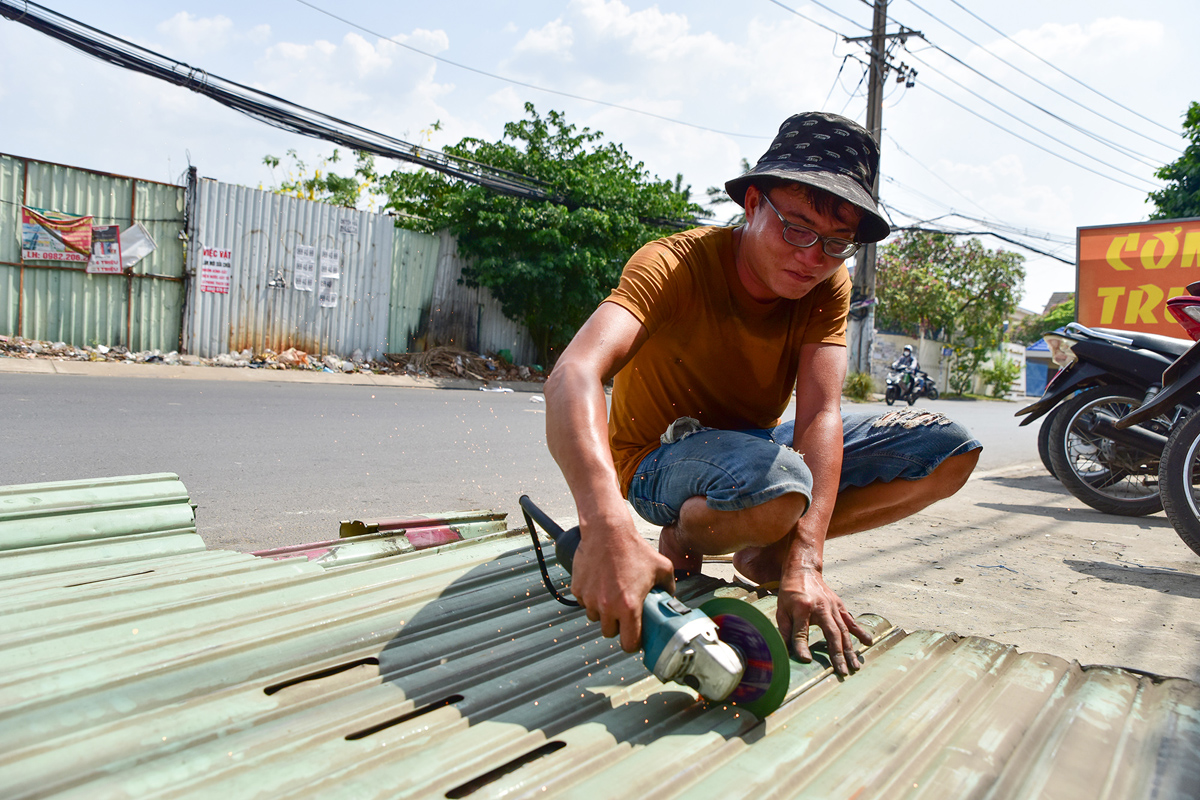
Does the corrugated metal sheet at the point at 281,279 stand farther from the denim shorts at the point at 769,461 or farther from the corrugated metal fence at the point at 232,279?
the denim shorts at the point at 769,461

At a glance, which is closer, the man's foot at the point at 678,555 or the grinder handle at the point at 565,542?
the grinder handle at the point at 565,542

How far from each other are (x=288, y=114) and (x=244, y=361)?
3.56 meters

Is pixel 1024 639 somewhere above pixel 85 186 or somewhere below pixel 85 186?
below

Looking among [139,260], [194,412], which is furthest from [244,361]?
[194,412]

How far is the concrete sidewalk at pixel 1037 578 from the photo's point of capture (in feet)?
6.97

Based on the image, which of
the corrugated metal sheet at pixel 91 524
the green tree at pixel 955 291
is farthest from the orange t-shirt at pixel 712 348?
the green tree at pixel 955 291

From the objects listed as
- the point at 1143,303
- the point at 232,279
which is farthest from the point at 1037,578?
the point at 232,279

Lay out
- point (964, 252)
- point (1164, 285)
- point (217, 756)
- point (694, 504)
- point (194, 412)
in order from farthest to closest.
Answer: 1. point (964, 252)
2. point (1164, 285)
3. point (194, 412)
4. point (694, 504)
5. point (217, 756)

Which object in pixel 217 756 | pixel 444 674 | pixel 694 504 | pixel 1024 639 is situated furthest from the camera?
pixel 1024 639

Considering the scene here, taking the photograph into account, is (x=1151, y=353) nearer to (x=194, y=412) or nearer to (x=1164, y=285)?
(x=1164, y=285)

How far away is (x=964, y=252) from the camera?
2567 cm

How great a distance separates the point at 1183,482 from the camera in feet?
9.73

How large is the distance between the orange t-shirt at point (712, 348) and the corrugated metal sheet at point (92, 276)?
414 inches

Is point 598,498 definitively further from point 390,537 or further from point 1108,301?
point 1108,301
